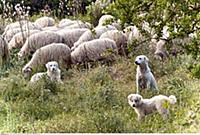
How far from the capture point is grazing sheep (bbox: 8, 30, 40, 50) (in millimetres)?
8300

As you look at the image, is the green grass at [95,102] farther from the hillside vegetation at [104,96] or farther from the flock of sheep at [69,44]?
the flock of sheep at [69,44]

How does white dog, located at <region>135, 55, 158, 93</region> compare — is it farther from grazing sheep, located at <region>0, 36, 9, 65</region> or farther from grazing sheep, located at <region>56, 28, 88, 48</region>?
grazing sheep, located at <region>56, 28, 88, 48</region>

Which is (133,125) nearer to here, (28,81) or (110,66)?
(28,81)

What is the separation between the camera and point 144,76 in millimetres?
5449

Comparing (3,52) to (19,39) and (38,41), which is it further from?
(19,39)

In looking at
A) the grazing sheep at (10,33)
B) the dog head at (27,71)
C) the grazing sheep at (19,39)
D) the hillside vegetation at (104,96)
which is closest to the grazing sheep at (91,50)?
the hillside vegetation at (104,96)

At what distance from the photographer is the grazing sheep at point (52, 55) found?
7113mm

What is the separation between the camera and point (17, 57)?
7570 millimetres

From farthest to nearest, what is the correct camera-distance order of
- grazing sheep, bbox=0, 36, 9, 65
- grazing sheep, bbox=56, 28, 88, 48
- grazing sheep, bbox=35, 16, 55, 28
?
grazing sheep, bbox=35, 16, 55, 28
grazing sheep, bbox=56, 28, 88, 48
grazing sheep, bbox=0, 36, 9, 65

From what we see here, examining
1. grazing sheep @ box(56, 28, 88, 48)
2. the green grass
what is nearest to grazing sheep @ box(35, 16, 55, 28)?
grazing sheep @ box(56, 28, 88, 48)

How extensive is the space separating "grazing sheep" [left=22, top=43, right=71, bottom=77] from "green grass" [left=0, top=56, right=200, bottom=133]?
48cm

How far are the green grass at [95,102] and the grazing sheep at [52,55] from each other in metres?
0.48

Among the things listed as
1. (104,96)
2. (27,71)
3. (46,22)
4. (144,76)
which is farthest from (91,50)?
(46,22)

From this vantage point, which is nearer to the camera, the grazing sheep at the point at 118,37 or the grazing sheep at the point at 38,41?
the grazing sheep at the point at 118,37
